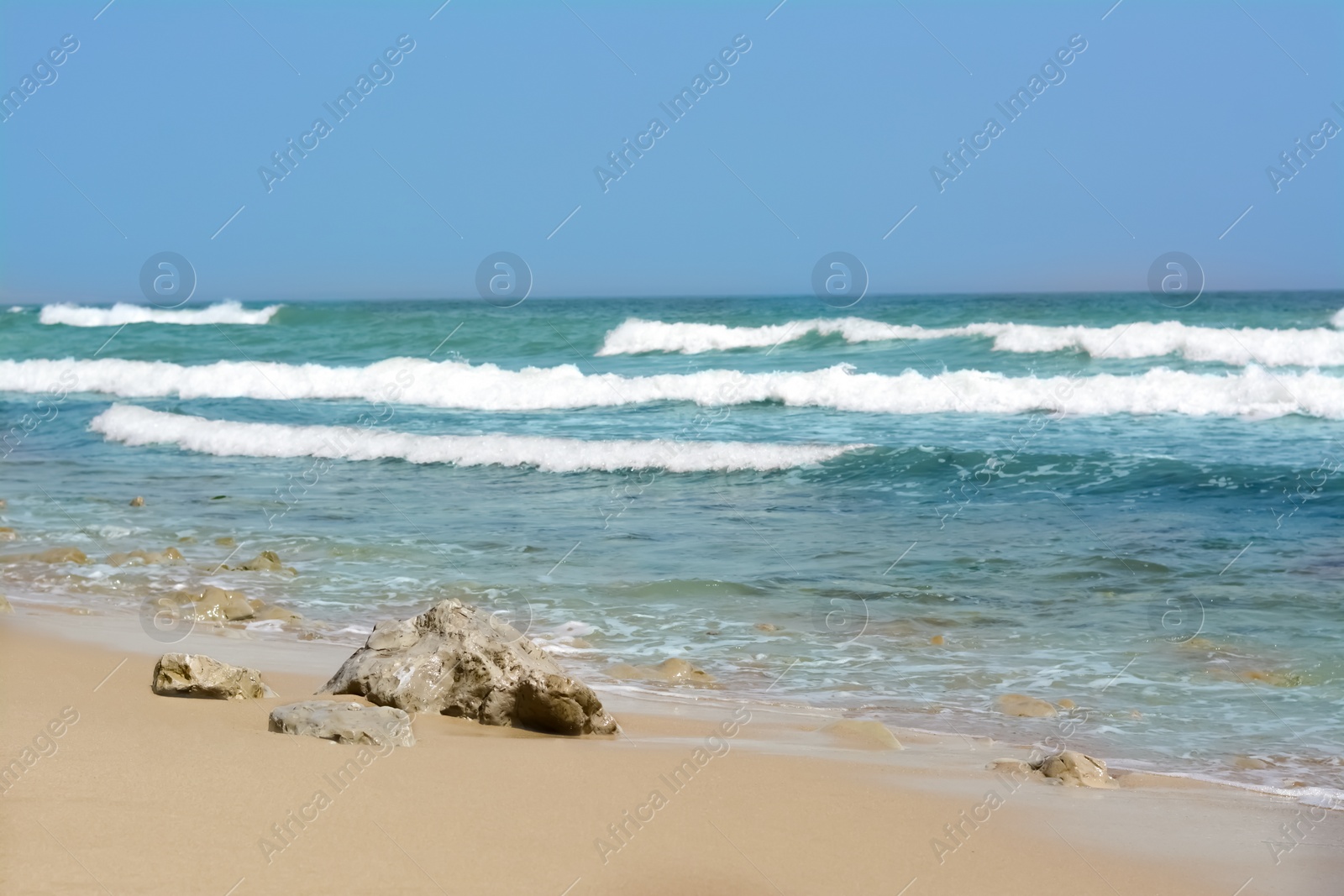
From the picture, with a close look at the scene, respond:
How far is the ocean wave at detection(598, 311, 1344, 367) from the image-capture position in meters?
21.7

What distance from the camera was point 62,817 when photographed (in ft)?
10.2

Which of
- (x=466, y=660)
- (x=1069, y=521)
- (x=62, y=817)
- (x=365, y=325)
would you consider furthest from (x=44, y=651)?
(x=365, y=325)

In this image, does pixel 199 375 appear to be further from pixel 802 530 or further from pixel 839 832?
pixel 839 832

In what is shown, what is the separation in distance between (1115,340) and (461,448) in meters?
14.7

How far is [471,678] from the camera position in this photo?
4.75 metres

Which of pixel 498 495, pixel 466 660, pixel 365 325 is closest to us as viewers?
pixel 466 660

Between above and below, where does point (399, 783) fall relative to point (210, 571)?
above

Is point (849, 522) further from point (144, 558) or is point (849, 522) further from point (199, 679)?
point (199, 679)

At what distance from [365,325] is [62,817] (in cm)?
3111

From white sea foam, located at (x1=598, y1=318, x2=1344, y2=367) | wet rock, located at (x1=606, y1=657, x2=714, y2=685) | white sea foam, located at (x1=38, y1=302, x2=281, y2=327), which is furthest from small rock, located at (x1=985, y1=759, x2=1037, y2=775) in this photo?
white sea foam, located at (x1=38, y1=302, x2=281, y2=327)

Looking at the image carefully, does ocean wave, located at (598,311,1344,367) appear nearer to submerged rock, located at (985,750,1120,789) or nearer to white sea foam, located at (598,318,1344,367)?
white sea foam, located at (598,318,1344,367)

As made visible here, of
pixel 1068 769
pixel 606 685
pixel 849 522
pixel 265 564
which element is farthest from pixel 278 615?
pixel 849 522

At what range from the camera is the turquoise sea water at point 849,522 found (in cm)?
576

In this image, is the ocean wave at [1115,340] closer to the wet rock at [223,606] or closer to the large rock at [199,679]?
the wet rock at [223,606]
